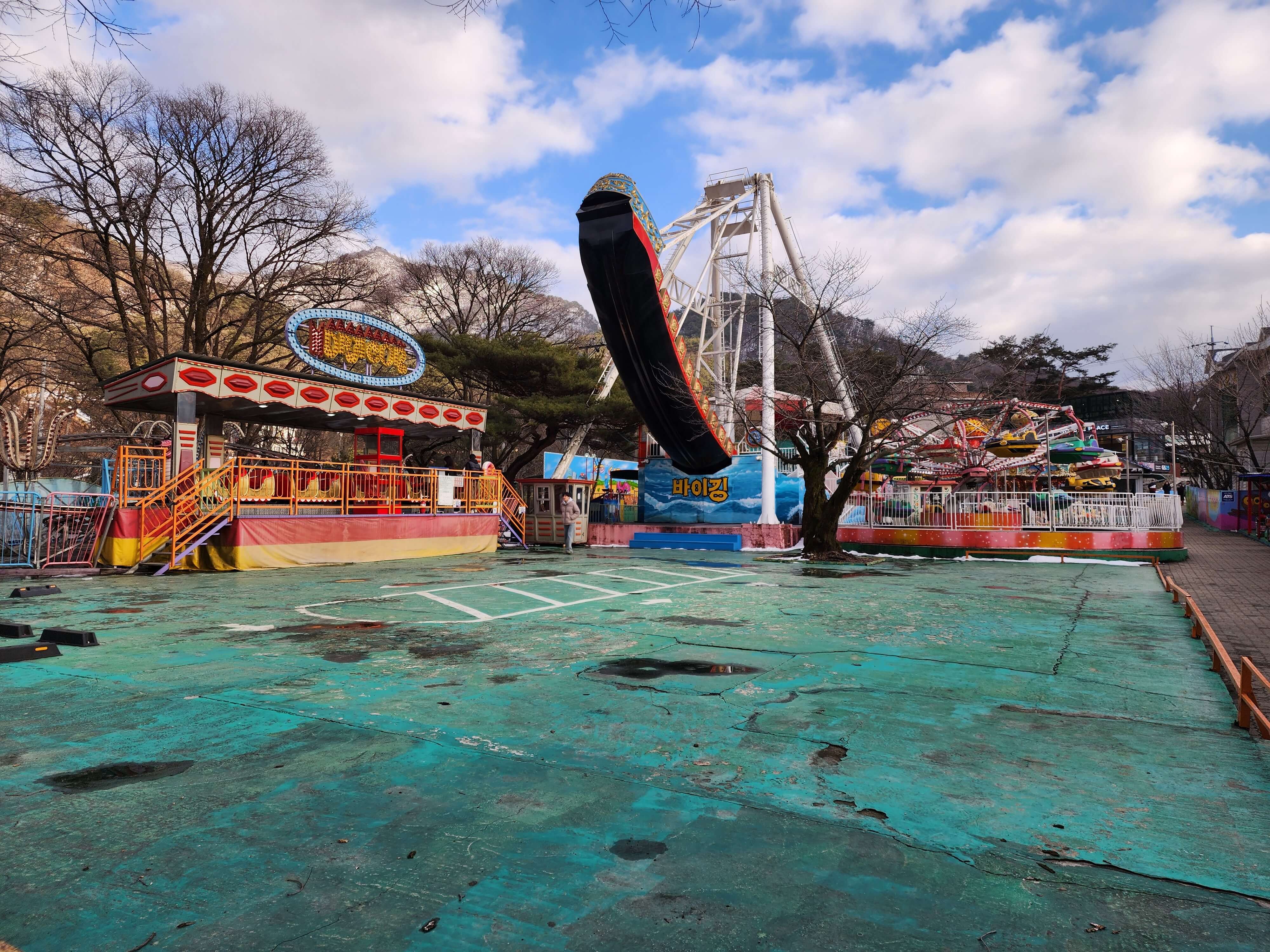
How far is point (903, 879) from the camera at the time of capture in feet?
9.09

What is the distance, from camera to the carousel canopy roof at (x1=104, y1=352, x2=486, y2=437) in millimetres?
17188

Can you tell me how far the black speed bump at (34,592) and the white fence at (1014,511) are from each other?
19.7 metres

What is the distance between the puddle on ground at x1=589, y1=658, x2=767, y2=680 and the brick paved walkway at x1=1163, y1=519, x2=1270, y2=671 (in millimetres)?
5183

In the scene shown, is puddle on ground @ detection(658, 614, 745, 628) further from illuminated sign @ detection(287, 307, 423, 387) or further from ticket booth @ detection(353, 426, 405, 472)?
ticket booth @ detection(353, 426, 405, 472)

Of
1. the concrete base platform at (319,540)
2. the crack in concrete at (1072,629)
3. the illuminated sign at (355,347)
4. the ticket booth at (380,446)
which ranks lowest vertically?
the crack in concrete at (1072,629)

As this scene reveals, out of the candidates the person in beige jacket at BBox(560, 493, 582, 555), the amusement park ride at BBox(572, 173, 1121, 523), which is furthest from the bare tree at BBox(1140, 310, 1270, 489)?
the person in beige jacket at BBox(560, 493, 582, 555)

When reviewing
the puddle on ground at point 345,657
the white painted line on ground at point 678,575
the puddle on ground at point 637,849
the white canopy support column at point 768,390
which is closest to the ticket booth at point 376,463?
the white painted line on ground at point 678,575

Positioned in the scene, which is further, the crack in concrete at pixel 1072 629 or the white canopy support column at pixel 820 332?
the white canopy support column at pixel 820 332

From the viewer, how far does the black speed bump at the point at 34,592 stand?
35.8ft

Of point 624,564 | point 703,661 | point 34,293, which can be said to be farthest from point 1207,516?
point 34,293

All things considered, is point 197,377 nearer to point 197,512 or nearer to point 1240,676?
point 197,512

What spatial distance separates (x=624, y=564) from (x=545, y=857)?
14.9 m

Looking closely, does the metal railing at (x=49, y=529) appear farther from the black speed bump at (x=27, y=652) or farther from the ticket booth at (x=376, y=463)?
the black speed bump at (x=27, y=652)

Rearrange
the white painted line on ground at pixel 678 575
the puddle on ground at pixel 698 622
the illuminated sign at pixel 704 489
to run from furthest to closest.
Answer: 1. the illuminated sign at pixel 704 489
2. the white painted line on ground at pixel 678 575
3. the puddle on ground at pixel 698 622
